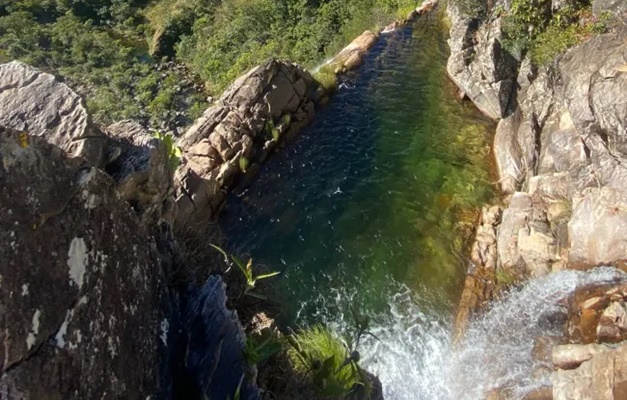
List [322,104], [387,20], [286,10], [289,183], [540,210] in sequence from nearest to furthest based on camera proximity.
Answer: [540,210] < [289,183] < [322,104] < [387,20] < [286,10]

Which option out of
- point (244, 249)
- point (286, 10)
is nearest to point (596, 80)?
point (244, 249)

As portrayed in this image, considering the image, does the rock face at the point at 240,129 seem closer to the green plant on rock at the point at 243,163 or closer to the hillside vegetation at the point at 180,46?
the green plant on rock at the point at 243,163

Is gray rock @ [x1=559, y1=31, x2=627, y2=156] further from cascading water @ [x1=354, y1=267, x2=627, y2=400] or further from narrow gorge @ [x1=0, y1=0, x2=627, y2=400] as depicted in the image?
cascading water @ [x1=354, y1=267, x2=627, y2=400]

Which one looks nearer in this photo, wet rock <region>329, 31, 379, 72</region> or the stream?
the stream

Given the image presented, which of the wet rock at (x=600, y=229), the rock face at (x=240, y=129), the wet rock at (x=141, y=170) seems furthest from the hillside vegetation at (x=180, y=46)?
the wet rock at (x=141, y=170)

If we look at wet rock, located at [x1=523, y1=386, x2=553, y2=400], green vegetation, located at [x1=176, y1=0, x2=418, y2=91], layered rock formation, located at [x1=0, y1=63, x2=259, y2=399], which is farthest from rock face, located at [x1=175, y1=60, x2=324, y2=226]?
wet rock, located at [x1=523, y1=386, x2=553, y2=400]

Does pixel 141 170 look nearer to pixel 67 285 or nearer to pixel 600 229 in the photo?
pixel 67 285

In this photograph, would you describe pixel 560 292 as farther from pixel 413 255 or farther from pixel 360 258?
pixel 360 258
